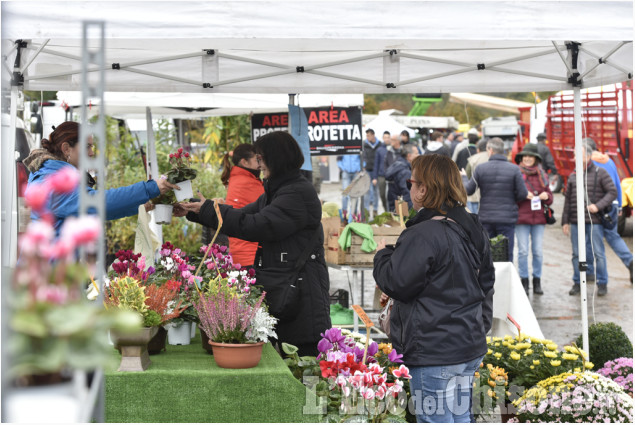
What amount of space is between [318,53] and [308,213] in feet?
4.63

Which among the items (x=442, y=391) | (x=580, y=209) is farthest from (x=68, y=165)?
(x=580, y=209)

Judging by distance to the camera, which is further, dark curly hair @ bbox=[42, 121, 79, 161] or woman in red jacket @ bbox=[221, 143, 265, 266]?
woman in red jacket @ bbox=[221, 143, 265, 266]

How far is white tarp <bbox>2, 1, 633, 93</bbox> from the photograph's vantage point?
268cm

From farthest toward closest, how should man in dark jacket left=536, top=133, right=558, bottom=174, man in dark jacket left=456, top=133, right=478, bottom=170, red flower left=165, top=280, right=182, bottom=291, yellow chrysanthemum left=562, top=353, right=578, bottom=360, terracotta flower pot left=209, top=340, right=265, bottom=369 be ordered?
man in dark jacket left=456, top=133, right=478, bottom=170 → man in dark jacket left=536, top=133, right=558, bottom=174 → yellow chrysanthemum left=562, top=353, right=578, bottom=360 → red flower left=165, top=280, right=182, bottom=291 → terracotta flower pot left=209, top=340, right=265, bottom=369

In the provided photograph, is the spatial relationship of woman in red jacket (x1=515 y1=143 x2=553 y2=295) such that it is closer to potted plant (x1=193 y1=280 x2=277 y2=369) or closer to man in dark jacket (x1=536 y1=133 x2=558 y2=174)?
man in dark jacket (x1=536 y1=133 x2=558 y2=174)

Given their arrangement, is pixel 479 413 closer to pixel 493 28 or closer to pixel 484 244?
pixel 484 244

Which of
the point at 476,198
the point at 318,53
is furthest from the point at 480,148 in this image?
the point at 318,53

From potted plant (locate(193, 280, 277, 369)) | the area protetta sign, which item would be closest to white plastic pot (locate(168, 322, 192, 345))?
potted plant (locate(193, 280, 277, 369))

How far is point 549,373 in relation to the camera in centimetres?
445

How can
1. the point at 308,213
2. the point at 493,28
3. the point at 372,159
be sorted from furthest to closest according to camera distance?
the point at 372,159, the point at 308,213, the point at 493,28

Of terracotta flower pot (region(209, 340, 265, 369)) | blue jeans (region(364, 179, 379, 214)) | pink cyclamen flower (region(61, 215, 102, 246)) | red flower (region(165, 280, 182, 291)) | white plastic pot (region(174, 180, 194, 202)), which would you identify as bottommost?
terracotta flower pot (region(209, 340, 265, 369))

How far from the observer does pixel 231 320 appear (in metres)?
3.17

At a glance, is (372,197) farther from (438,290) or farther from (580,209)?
(438,290)

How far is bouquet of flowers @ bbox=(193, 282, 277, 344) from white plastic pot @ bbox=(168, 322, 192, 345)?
0.34 meters
